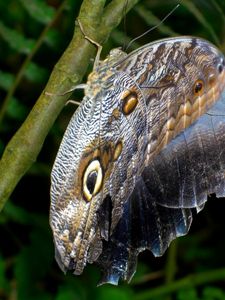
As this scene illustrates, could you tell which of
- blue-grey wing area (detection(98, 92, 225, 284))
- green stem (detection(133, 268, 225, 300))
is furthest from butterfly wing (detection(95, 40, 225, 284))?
green stem (detection(133, 268, 225, 300))

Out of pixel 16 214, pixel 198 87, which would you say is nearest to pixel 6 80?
pixel 16 214

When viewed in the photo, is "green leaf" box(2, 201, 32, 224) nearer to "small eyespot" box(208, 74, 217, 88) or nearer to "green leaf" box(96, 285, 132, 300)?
"green leaf" box(96, 285, 132, 300)

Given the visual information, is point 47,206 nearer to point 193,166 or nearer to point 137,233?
point 137,233

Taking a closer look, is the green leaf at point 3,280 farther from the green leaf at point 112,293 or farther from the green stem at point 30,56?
the green stem at point 30,56

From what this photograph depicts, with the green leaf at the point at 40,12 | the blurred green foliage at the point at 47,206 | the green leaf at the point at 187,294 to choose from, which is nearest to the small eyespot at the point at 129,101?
the blurred green foliage at the point at 47,206

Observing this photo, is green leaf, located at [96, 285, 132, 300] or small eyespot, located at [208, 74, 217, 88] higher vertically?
small eyespot, located at [208, 74, 217, 88]
